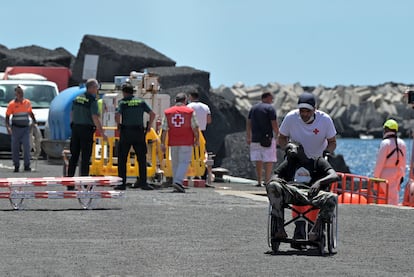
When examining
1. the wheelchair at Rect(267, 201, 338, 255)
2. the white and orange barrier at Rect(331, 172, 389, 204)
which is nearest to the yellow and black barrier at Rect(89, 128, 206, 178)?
the white and orange barrier at Rect(331, 172, 389, 204)

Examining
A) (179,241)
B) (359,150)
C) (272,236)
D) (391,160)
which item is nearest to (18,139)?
(391,160)

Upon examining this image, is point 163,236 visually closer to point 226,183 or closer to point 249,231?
point 249,231

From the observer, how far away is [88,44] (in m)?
47.6

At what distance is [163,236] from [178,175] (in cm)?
768

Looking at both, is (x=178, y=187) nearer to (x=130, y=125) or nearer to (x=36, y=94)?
(x=130, y=125)

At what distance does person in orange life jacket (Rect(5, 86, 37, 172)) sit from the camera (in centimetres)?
2847

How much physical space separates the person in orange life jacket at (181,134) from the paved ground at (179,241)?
5.40 feet

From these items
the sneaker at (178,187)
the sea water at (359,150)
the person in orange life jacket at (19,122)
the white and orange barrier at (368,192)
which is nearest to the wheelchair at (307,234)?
the white and orange barrier at (368,192)

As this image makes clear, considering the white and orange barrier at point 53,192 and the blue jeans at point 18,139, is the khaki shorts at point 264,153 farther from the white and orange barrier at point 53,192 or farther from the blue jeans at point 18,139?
the white and orange barrier at point 53,192

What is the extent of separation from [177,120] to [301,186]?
29.6ft

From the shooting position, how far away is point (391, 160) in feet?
74.7

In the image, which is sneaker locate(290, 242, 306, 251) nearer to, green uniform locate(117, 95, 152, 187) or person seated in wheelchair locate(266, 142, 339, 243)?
person seated in wheelchair locate(266, 142, 339, 243)

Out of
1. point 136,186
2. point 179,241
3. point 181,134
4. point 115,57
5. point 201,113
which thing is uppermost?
point 115,57

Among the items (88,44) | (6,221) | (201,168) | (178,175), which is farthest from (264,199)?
(88,44)
